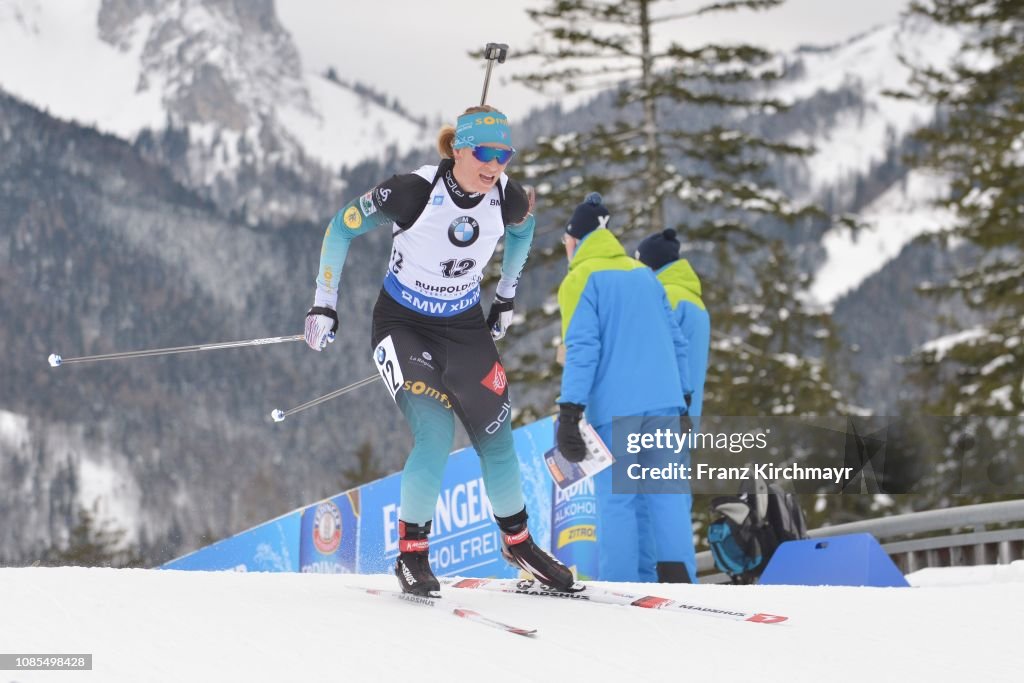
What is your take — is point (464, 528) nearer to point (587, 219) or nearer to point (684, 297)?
point (684, 297)

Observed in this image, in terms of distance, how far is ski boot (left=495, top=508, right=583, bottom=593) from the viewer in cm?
514

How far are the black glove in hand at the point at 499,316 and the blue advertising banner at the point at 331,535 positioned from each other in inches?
132

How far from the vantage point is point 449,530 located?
8242 millimetres

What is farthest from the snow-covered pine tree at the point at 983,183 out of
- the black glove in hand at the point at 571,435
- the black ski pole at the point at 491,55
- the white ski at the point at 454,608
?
the white ski at the point at 454,608

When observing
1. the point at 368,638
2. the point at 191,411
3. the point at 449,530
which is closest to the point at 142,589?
the point at 368,638

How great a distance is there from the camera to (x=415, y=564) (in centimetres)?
500

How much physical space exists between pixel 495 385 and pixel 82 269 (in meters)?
188

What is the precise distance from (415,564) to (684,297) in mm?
3450

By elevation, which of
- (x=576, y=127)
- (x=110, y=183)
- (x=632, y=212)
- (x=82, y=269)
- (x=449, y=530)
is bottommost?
(x=449, y=530)

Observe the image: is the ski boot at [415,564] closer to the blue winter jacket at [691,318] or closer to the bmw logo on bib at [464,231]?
the bmw logo on bib at [464,231]

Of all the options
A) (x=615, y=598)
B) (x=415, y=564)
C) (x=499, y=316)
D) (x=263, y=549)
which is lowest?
(x=615, y=598)

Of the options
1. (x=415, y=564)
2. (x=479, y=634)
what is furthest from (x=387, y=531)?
(x=479, y=634)

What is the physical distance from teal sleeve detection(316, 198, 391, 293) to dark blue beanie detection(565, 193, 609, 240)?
6.55 feet

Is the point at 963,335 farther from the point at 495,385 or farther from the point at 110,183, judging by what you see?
the point at 110,183
